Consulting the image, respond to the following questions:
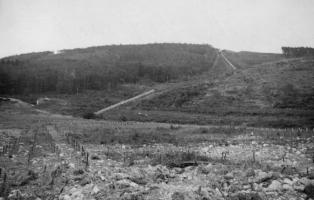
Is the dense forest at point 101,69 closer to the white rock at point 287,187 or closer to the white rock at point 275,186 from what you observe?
the white rock at point 275,186

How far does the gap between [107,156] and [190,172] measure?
270 inches

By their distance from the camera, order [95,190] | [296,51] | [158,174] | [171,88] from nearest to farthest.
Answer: [95,190], [158,174], [171,88], [296,51]

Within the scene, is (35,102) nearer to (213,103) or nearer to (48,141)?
(213,103)

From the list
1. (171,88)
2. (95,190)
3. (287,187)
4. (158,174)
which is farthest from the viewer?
(171,88)

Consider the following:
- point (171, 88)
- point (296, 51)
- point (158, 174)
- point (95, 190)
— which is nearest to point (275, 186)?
point (158, 174)

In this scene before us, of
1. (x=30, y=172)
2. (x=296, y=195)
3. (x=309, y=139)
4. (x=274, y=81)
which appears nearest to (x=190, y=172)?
(x=296, y=195)

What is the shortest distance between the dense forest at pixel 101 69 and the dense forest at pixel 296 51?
4482 cm

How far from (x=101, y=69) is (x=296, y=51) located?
108473 millimetres

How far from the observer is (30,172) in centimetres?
1309

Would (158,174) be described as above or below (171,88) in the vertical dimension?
below

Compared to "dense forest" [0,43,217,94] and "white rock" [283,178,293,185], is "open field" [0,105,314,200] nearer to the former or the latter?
"white rock" [283,178,293,185]

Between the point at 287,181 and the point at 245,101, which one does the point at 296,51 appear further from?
the point at 287,181

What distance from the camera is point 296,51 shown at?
144 m

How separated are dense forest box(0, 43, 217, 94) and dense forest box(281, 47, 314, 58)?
44.8 metres
